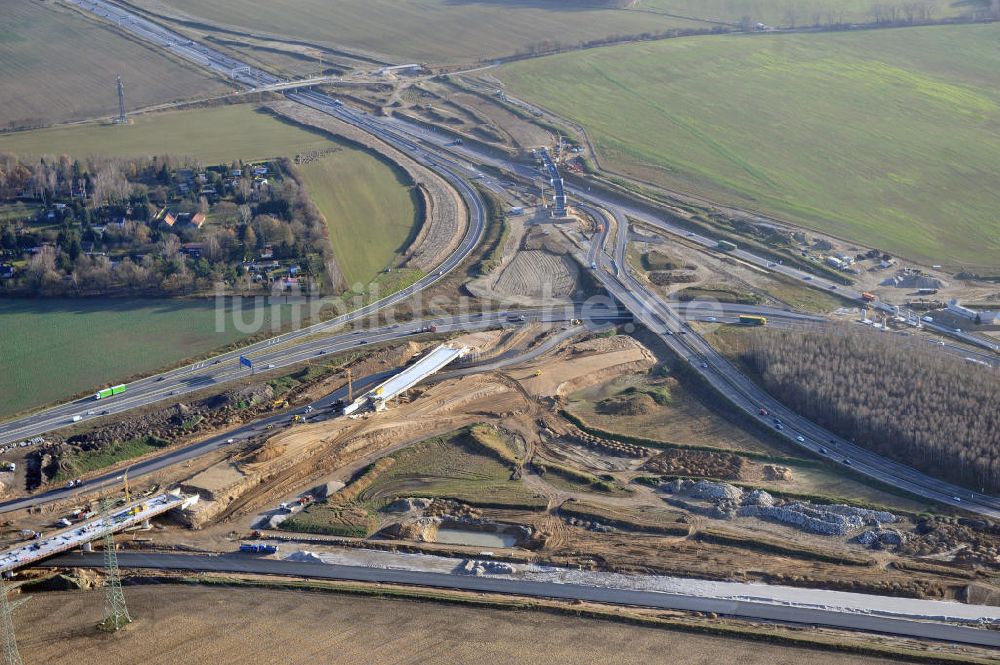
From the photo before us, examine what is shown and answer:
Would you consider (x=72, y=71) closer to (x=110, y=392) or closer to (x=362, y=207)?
(x=362, y=207)

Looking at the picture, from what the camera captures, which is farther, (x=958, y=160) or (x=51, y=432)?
(x=958, y=160)

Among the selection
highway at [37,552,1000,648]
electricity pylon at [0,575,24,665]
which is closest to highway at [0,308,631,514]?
highway at [37,552,1000,648]

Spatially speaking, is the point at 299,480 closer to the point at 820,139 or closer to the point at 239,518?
the point at 239,518

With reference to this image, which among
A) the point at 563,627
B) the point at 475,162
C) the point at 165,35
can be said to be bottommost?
the point at 563,627

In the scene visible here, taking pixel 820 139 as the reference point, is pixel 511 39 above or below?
above

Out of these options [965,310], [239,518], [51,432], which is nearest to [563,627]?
[239,518]

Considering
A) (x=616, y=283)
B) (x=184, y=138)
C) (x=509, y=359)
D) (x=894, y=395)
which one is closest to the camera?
(x=894, y=395)

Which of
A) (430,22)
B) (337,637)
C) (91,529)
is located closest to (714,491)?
(337,637)

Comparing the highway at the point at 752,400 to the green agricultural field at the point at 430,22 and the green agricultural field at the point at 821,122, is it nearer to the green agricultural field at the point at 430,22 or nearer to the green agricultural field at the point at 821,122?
the green agricultural field at the point at 821,122
